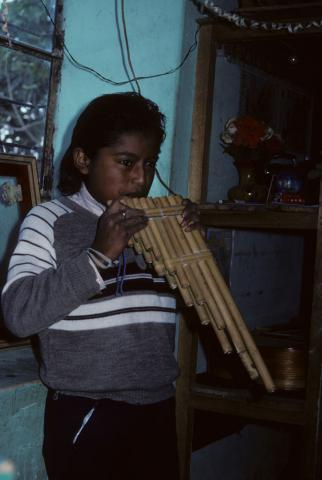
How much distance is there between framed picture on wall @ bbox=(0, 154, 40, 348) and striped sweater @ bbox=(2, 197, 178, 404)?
72 centimetres

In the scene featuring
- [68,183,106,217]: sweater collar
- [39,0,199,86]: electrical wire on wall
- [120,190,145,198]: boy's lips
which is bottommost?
[68,183,106,217]: sweater collar

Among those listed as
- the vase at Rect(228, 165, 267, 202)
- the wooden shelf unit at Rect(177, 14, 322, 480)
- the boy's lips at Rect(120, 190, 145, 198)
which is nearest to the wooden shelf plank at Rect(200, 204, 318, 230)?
the wooden shelf unit at Rect(177, 14, 322, 480)

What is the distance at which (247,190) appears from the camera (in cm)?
273

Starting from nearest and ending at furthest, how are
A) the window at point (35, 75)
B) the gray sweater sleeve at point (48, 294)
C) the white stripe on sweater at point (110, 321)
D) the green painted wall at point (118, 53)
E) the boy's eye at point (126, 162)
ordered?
the gray sweater sleeve at point (48, 294) → the white stripe on sweater at point (110, 321) → the boy's eye at point (126, 162) → the green painted wall at point (118, 53) → the window at point (35, 75)

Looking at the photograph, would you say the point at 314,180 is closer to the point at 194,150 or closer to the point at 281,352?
the point at 194,150

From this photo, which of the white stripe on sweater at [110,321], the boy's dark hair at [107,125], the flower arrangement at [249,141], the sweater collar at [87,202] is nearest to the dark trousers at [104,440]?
the white stripe on sweater at [110,321]

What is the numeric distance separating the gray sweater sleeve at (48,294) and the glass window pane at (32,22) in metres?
1.50

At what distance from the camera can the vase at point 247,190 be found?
2.71 metres

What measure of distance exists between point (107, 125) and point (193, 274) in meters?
0.51

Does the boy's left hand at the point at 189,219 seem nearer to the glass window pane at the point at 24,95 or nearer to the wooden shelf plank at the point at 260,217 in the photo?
the wooden shelf plank at the point at 260,217

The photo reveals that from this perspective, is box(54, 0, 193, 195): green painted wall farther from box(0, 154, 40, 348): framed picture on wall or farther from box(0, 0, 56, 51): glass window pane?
box(0, 154, 40, 348): framed picture on wall

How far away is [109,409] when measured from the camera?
163cm

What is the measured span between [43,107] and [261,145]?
104cm

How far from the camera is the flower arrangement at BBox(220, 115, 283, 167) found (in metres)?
2.71
